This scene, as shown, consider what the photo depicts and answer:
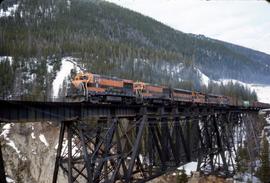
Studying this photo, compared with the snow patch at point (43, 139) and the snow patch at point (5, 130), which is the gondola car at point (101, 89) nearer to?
the snow patch at point (43, 139)

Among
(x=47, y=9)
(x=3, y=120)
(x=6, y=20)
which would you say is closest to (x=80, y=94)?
(x=3, y=120)

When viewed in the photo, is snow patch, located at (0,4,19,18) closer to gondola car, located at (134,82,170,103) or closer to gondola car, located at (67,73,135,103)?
gondola car, located at (134,82,170,103)

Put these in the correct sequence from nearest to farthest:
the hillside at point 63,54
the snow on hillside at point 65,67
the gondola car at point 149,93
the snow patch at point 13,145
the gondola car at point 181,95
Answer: the gondola car at point 149,93 → the gondola car at point 181,95 → the snow patch at point 13,145 → the hillside at point 63,54 → the snow on hillside at point 65,67

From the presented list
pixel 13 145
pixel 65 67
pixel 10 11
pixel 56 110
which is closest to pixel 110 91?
pixel 56 110

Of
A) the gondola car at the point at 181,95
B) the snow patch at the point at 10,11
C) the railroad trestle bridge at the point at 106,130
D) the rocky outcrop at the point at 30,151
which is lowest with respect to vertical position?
the rocky outcrop at the point at 30,151

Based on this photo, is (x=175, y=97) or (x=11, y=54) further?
(x=11, y=54)

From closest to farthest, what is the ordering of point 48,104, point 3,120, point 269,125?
point 3,120
point 48,104
point 269,125

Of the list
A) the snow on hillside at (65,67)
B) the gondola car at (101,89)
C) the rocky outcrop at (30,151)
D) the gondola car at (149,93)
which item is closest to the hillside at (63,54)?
the snow on hillside at (65,67)

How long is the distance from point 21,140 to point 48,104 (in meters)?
55.6

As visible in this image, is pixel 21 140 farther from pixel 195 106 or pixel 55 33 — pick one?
pixel 55 33

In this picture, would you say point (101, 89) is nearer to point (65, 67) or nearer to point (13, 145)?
point (13, 145)

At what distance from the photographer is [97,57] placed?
136m

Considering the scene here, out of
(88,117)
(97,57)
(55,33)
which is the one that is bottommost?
(88,117)

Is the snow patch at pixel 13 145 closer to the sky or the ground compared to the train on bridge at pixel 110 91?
closer to the ground
